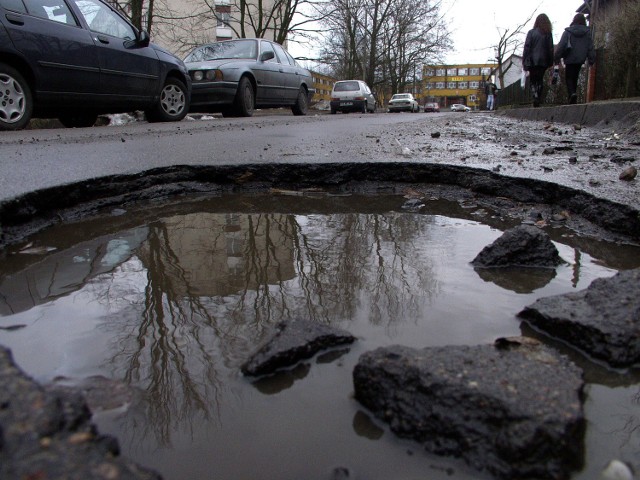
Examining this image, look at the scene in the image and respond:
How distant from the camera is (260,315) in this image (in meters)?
1.51

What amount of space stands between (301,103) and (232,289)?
432 inches

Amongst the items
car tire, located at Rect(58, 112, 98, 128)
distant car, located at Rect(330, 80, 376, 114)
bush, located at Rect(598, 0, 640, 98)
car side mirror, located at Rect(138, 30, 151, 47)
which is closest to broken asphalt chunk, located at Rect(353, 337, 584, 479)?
car side mirror, located at Rect(138, 30, 151, 47)

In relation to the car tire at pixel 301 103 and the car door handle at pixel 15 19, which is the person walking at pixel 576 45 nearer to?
the car tire at pixel 301 103

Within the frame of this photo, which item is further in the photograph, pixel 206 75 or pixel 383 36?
pixel 383 36

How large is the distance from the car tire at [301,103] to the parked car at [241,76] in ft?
1.63

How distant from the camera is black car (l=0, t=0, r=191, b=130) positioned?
5.28m

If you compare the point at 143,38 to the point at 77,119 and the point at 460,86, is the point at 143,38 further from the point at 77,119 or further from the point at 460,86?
the point at 460,86

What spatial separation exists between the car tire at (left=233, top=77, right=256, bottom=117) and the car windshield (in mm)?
622

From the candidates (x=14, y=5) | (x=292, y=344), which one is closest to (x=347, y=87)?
(x=14, y=5)

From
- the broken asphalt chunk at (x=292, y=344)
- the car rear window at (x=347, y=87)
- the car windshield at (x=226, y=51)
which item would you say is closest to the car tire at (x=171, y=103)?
the car windshield at (x=226, y=51)

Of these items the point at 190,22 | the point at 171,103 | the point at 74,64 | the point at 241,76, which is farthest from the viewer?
the point at 190,22

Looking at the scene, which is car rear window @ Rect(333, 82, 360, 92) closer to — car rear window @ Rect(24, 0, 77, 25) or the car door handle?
car rear window @ Rect(24, 0, 77, 25)

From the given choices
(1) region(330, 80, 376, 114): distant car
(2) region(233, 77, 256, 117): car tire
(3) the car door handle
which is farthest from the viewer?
(1) region(330, 80, 376, 114): distant car

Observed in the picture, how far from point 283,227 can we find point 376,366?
4.97 ft
